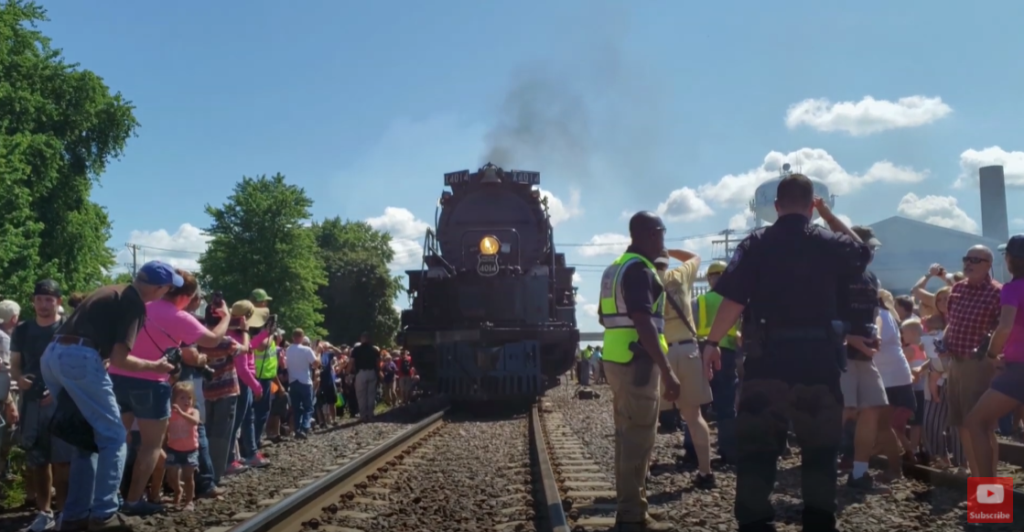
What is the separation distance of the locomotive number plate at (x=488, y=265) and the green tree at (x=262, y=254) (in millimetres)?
31962

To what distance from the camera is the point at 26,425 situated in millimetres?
6520

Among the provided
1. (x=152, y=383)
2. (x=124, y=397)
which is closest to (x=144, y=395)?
(x=152, y=383)

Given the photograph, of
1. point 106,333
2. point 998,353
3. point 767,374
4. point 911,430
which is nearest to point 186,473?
point 106,333

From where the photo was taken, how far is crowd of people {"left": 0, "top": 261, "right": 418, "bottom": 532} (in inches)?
219

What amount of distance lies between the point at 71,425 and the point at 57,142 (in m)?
31.8

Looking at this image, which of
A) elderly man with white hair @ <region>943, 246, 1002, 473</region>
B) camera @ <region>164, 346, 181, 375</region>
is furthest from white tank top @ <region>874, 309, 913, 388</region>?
camera @ <region>164, 346, 181, 375</region>

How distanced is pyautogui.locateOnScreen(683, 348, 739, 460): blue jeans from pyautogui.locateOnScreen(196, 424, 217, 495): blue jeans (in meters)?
4.24

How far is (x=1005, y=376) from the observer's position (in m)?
5.55

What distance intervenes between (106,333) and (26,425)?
1.48 meters

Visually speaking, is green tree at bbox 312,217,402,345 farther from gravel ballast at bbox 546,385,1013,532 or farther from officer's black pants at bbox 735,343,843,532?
officer's black pants at bbox 735,343,843,532

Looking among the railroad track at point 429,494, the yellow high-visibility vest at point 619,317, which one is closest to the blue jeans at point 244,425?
the railroad track at point 429,494

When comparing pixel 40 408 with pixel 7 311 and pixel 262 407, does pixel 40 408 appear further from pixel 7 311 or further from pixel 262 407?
pixel 262 407

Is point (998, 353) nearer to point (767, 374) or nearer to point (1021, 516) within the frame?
point (1021, 516)

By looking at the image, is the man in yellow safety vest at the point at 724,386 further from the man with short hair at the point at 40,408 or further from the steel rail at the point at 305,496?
the man with short hair at the point at 40,408
